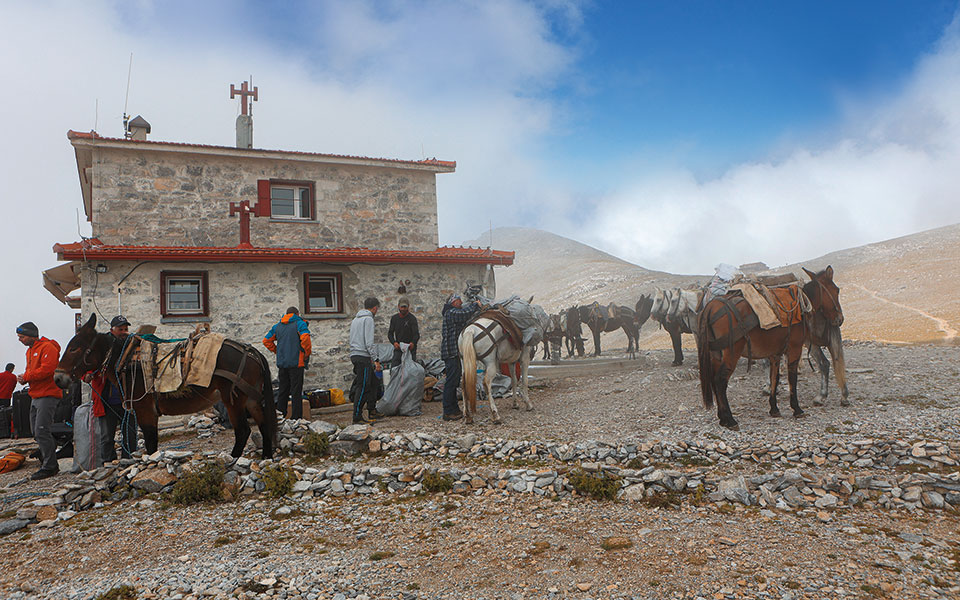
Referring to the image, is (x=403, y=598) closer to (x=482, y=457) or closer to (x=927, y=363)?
(x=482, y=457)

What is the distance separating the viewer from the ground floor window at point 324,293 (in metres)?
12.4

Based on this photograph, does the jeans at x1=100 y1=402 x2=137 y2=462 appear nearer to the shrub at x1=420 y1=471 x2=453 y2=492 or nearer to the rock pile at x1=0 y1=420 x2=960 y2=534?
the rock pile at x1=0 y1=420 x2=960 y2=534

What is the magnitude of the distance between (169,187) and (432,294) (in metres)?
7.12

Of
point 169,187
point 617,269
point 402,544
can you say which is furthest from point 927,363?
point 617,269

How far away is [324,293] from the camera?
1262 centimetres

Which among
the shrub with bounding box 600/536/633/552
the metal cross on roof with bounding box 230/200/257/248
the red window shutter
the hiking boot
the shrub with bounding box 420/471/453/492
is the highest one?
the red window shutter

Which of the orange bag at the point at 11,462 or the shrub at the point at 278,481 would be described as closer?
the shrub at the point at 278,481

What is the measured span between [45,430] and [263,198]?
8153 millimetres

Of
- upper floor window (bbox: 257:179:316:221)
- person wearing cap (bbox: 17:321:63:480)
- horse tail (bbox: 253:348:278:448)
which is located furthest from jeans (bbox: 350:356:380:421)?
upper floor window (bbox: 257:179:316:221)

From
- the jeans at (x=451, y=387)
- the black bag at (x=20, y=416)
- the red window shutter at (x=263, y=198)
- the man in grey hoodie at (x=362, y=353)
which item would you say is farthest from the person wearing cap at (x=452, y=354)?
the black bag at (x=20, y=416)

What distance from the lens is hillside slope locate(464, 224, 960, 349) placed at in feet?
74.3

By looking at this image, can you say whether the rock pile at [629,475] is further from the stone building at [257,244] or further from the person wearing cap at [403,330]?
the stone building at [257,244]

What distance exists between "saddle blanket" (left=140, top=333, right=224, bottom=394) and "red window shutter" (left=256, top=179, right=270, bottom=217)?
8031 millimetres

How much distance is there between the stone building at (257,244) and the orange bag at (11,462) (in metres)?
3.61
